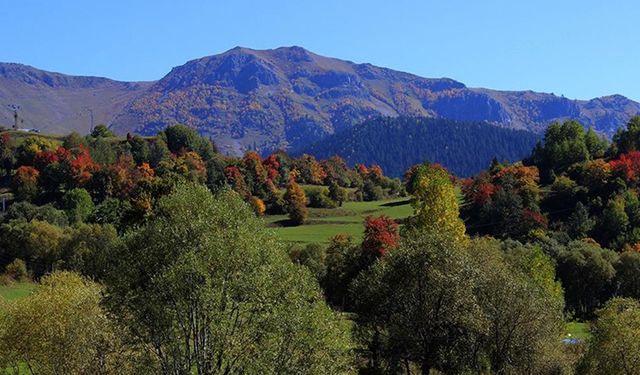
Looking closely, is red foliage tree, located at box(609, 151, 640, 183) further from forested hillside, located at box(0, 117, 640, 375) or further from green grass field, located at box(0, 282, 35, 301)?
green grass field, located at box(0, 282, 35, 301)

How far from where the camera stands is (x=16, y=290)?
3922 inches

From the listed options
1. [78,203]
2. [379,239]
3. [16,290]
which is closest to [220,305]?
[379,239]

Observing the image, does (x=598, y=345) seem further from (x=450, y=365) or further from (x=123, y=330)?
(x=123, y=330)

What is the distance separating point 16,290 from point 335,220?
74.0 metres

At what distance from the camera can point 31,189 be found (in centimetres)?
15288

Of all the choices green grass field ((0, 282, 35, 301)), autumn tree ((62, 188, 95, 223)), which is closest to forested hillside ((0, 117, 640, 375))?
green grass field ((0, 282, 35, 301))

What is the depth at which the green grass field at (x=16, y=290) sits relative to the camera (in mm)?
93575

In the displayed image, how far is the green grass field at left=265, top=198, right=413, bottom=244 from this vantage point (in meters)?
134

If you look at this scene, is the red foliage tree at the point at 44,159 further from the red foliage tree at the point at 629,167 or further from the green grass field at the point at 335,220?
the red foliage tree at the point at 629,167

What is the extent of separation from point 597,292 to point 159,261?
86.6m

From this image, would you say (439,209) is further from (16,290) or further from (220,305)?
(16,290)

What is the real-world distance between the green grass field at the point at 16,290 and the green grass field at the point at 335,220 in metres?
45.0

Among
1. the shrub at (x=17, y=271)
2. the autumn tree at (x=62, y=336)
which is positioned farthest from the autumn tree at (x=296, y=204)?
the autumn tree at (x=62, y=336)

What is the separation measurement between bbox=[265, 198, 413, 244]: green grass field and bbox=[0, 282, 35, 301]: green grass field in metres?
45.0
